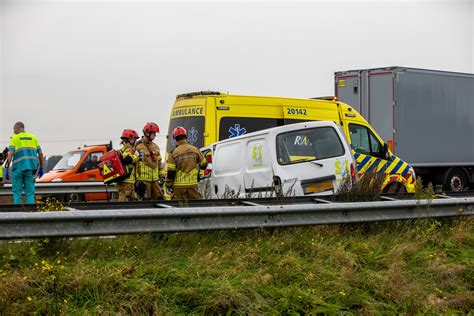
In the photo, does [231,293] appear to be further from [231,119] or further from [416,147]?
[416,147]

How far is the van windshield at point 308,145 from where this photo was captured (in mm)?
9914

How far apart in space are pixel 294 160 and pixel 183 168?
5.34 ft

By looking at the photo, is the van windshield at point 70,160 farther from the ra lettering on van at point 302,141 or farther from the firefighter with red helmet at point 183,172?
the ra lettering on van at point 302,141

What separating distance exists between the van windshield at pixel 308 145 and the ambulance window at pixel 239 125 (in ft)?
14.0

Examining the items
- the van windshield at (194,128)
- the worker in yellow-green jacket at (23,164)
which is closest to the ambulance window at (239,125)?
→ the van windshield at (194,128)

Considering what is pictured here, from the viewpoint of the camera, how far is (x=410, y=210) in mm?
7582

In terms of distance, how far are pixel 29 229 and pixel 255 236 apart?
212 cm

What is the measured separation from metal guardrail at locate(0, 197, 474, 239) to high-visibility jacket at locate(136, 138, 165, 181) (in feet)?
13.1

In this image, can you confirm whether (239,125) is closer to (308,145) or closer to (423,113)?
(308,145)

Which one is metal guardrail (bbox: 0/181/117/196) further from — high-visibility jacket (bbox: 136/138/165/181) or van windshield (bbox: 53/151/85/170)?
high-visibility jacket (bbox: 136/138/165/181)

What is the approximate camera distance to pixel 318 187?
9781 mm

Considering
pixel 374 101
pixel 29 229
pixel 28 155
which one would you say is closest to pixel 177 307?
pixel 29 229

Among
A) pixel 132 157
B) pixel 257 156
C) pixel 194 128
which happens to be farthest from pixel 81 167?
pixel 257 156

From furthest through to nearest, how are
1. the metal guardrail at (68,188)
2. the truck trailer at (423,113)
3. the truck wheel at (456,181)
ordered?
the truck wheel at (456,181), the truck trailer at (423,113), the metal guardrail at (68,188)
